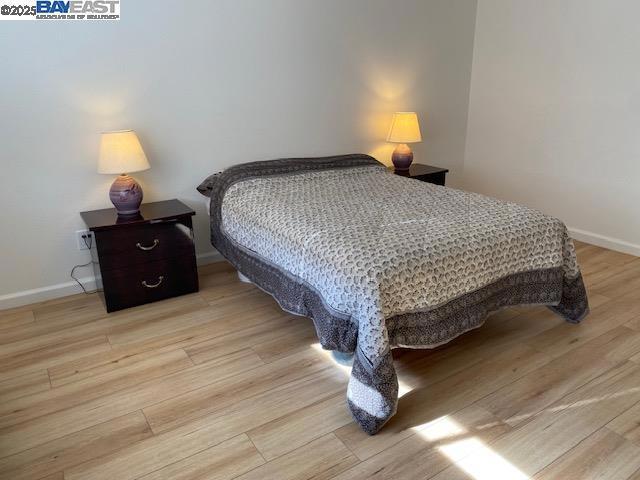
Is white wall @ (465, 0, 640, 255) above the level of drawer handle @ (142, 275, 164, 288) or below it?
above

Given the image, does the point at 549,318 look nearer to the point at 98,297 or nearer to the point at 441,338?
the point at 441,338

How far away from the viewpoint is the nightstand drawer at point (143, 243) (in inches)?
95.1

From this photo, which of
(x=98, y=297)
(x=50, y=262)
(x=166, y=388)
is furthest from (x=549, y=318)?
(x=50, y=262)

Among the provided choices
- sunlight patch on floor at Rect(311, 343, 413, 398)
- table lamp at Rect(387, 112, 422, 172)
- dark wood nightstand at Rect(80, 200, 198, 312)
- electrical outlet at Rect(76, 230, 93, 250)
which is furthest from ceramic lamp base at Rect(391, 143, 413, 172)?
electrical outlet at Rect(76, 230, 93, 250)

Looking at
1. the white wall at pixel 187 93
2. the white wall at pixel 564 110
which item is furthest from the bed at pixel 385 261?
the white wall at pixel 564 110

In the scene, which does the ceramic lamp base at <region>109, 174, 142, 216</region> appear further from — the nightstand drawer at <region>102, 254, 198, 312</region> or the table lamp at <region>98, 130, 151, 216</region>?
the nightstand drawer at <region>102, 254, 198, 312</region>

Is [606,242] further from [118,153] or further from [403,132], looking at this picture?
[118,153]

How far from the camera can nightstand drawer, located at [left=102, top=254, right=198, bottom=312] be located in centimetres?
249

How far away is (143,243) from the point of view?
2.51 metres

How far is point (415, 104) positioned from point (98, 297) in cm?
273

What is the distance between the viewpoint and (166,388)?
1.91 metres

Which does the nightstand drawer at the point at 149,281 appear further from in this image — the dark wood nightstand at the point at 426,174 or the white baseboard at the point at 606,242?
the white baseboard at the point at 606,242

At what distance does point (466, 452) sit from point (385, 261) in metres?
0.69

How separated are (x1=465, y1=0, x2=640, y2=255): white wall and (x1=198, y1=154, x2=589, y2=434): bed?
54.1 inches
